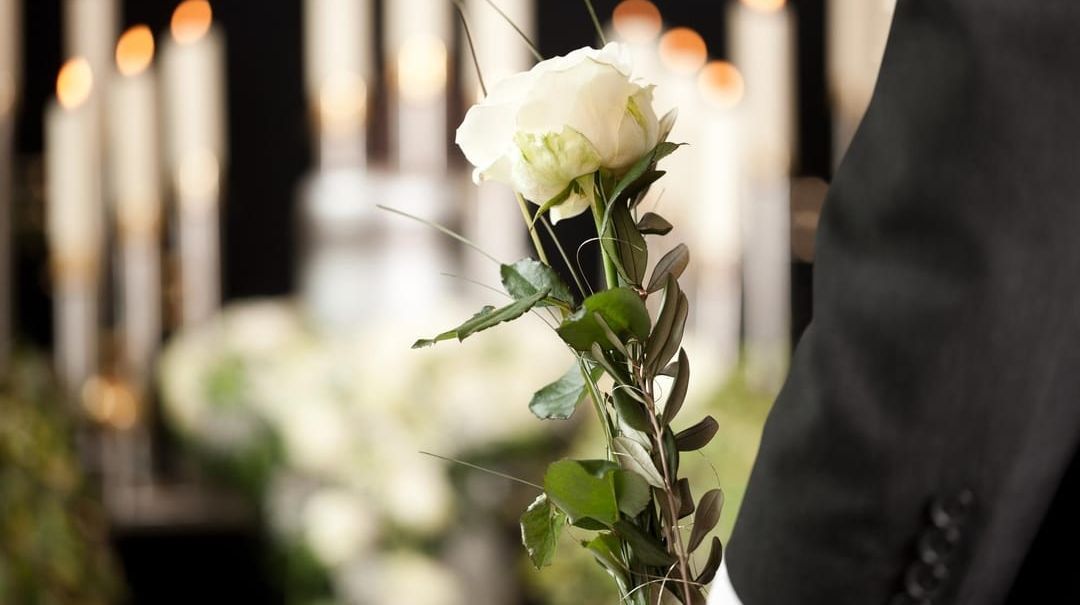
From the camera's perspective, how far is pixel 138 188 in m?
1.52

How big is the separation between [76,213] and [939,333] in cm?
129

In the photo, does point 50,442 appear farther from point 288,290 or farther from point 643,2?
point 643,2

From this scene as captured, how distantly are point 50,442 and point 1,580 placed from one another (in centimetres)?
22

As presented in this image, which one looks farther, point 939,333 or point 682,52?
point 682,52

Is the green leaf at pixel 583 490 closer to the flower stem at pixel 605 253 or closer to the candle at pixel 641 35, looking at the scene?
the flower stem at pixel 605 253

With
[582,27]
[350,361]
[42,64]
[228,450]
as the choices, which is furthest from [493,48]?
[42,64]

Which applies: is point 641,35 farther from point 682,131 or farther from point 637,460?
point 637,460

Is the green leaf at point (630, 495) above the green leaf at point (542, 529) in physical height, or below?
above

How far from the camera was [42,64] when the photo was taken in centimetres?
223

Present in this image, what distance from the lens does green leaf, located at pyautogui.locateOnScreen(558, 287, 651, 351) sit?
31 centimetres

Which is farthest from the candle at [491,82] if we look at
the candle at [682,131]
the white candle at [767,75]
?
the white candle at [767,75]

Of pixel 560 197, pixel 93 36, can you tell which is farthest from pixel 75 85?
pixel 560 197

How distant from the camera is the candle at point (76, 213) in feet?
4.58

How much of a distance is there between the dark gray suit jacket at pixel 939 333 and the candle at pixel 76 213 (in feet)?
4.08
